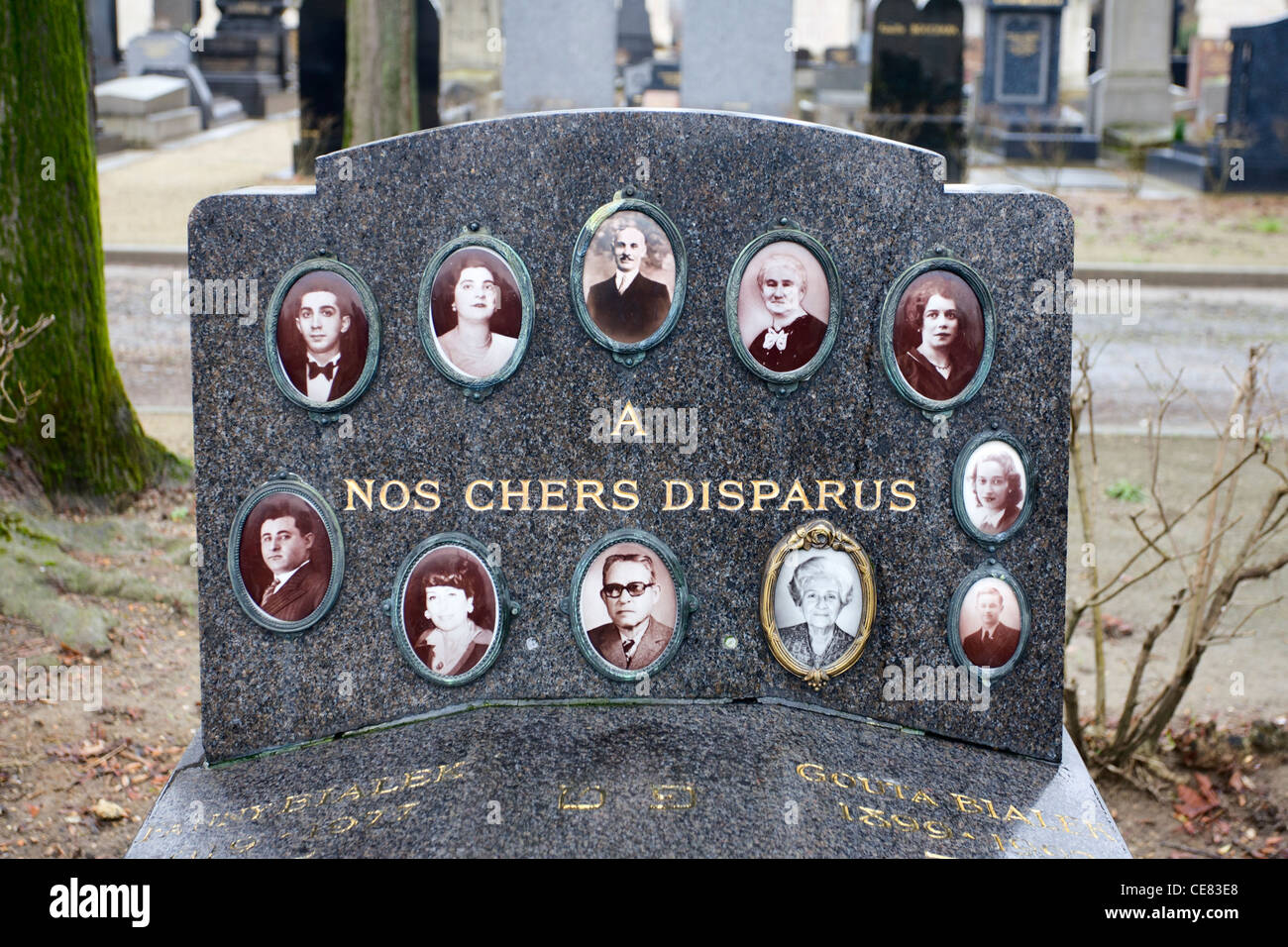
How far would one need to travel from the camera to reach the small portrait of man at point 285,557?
10.6 ft

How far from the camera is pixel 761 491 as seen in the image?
3.28 meters

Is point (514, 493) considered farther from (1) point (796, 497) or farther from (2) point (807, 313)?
(2) point (807, 313)

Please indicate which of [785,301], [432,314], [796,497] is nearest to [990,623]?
[796,497]

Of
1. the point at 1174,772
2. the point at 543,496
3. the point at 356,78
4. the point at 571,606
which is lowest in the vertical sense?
the point at 1174,772

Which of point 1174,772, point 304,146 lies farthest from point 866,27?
point 1174,772

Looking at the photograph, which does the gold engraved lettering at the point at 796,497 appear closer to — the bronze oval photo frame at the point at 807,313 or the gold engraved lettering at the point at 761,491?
the gold engraved lettering at the point at 761,491

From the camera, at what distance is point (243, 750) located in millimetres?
3279

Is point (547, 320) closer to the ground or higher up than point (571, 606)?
higher up

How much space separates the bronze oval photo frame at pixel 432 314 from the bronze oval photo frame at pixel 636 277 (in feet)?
0.40

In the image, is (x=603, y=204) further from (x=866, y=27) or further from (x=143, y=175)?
(x=866, y=27)

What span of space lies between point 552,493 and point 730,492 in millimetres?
457

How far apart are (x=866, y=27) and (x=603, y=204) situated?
1244 inches

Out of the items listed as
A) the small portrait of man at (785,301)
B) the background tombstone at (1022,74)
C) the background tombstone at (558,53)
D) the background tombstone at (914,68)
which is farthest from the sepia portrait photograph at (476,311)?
the background tombstone at (1022,74)

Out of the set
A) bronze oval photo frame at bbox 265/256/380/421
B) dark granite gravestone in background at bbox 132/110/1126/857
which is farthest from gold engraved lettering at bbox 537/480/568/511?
bronze oval photo frame at bbox 265/256/380/421
